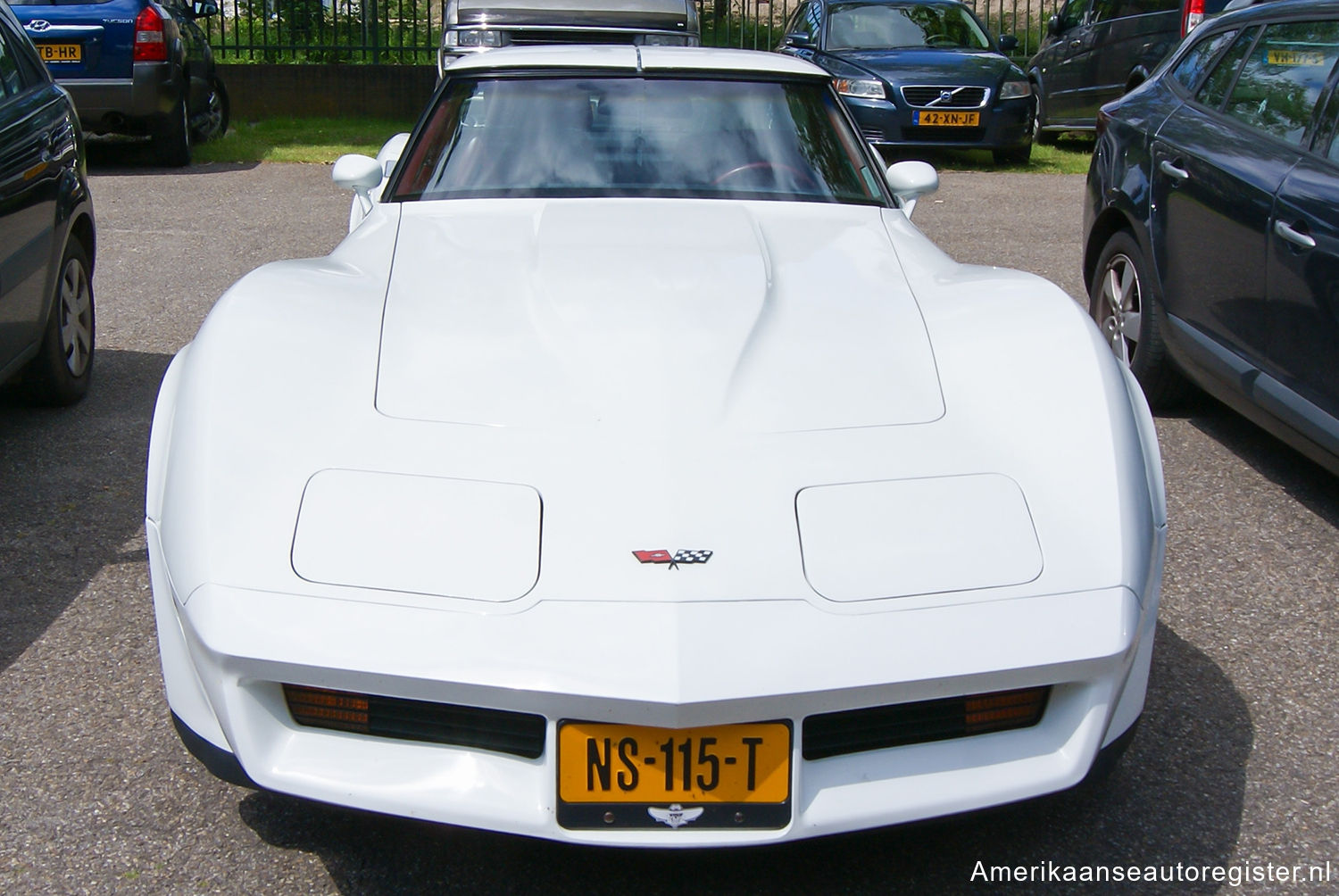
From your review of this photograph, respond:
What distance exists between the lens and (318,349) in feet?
8.75

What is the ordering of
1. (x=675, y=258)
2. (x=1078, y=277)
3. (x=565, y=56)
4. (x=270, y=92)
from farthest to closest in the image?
(x=270, y=92)
(x=1078, y=277)
(x=565, y=56)
(x=675, y=258)

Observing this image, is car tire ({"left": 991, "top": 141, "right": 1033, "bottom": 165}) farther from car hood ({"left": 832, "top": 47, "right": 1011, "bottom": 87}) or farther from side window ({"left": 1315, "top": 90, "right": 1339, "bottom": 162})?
side window ({"left": 1315, "top": 90, "right": 1339, "bottom": 162})

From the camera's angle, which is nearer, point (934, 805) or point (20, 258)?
point (934, 805)

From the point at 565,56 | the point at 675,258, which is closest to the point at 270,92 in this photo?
the point at 565,56

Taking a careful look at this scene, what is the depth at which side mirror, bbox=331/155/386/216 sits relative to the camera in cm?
416

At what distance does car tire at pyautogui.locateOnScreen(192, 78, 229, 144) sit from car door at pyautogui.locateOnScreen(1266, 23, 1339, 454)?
10.0m

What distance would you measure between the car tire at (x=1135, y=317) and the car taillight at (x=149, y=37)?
7824mm

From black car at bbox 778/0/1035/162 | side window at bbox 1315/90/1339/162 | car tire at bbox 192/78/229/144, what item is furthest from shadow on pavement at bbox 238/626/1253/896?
car tire at bbox 192/78/229/144

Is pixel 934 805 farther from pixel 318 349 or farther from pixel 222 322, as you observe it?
pixel 222 322

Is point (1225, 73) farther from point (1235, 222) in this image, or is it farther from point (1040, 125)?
point (1040, 125)

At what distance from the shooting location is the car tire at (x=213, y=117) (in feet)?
40.0

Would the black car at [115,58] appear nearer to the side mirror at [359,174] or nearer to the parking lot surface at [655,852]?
the parking lot surface at [655,852]

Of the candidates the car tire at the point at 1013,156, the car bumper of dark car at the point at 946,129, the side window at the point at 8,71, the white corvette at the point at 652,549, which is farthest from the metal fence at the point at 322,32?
the white corvette at the point at 652,549

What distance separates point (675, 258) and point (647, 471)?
0.88m
